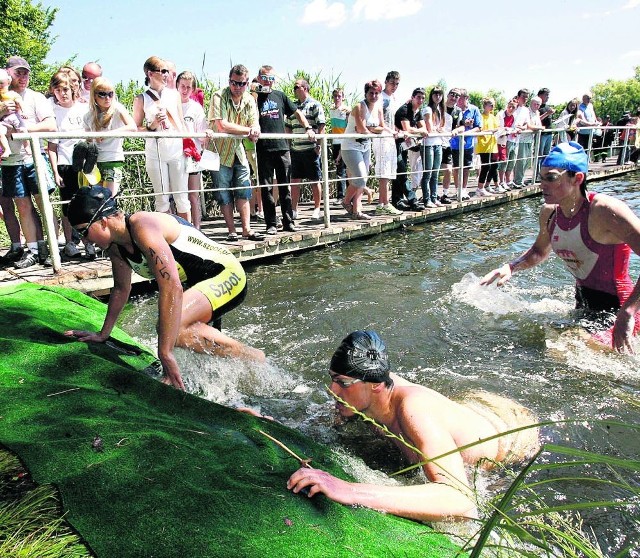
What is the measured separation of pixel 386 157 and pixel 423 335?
5.61 meters

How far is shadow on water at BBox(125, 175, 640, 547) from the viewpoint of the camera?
12.9 ft

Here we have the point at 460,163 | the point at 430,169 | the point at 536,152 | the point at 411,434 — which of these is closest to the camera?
the point at 411,434

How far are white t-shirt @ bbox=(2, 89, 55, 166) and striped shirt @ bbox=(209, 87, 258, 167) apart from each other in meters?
2.15

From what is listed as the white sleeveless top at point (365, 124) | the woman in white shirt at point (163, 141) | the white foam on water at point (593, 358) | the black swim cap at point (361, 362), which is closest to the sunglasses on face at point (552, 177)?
the white foam on water at point (593, 358)

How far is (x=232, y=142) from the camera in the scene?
782 centimetres

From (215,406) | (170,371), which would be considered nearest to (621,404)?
(215,406)

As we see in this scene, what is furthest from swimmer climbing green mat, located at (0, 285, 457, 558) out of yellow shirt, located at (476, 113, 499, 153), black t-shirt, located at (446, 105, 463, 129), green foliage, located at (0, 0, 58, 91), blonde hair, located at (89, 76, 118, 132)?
green foliage, located at (0, 0, 58, 91)

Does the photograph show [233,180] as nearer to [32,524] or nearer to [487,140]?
[32,524]

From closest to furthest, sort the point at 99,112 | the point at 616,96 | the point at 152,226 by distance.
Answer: the point at 152,226, the point at 99,112, the point at 616,96

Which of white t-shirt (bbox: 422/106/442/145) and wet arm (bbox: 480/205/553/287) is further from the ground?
white t-shirt (bbox: 422/106/442/145)

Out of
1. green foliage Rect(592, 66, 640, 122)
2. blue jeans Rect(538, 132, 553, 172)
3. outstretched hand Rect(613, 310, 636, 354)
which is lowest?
outstretched hand Rect(613, 310, 636, 354)

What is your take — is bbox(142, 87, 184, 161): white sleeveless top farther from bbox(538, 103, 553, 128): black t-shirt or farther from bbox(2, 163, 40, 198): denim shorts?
bbox(538, 103, 553, 128): black t-shirt

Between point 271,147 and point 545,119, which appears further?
point 545,119

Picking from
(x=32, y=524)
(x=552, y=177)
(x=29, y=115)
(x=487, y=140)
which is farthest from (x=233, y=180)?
(x=487, y=140)
